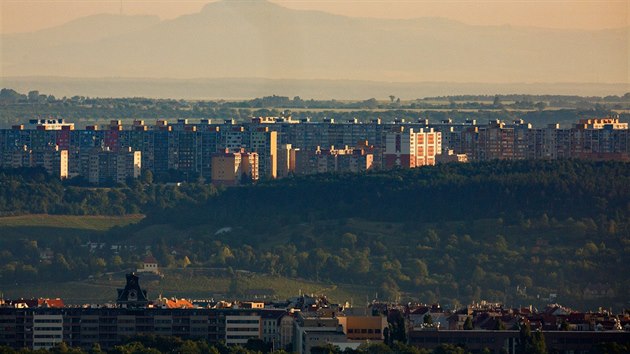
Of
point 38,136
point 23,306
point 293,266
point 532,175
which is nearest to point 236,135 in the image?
point 38,136

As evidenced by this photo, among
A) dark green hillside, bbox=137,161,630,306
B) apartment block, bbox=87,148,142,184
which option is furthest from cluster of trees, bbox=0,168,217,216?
apartment block, bbox=87,148,142,184

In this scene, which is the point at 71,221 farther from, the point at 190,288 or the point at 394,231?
the point at 190,288

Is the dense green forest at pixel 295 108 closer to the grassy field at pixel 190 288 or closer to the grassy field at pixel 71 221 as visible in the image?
the grassy field at pixel 71 221

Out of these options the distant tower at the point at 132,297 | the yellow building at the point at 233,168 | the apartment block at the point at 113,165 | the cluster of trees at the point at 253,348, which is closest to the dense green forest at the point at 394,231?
the yellow building at the point at 233,168

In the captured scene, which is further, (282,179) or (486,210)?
(282,179)

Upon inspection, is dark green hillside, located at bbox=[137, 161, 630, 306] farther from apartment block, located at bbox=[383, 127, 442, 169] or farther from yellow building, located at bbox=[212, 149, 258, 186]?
apartment block, located at bbox=[383, 127, 442, 169]

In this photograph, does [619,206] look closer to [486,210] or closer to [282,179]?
[486,210]
